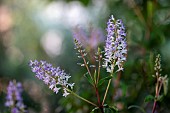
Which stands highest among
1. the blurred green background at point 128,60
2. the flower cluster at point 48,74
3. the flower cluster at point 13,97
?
the blurred green background at point 128,60

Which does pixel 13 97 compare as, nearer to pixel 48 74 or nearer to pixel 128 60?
pixel 48 74

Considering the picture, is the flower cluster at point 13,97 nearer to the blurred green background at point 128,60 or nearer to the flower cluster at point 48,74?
the blurred green background at point 128,60

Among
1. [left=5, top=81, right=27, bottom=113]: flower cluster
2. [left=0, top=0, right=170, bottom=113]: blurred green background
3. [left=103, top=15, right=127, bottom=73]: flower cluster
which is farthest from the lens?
[left=0, top=0, right=170, bottom=113]: blurred green background

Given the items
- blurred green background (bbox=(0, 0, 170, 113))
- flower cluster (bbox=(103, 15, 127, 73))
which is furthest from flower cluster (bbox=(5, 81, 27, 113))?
flower cluster (bbox=(103, 15, 127, 73))

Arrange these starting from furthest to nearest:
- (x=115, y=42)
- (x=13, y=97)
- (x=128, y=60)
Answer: (x=128, y=60)
(x=13, y=97)
(x=115, y=42)

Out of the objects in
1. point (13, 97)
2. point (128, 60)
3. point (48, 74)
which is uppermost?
point (128, 60)

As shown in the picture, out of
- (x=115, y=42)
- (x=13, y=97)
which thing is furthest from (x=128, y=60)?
(x=115, y=42)

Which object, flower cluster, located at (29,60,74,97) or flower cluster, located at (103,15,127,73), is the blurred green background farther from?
flower cluster, located at (29,60,74,97)

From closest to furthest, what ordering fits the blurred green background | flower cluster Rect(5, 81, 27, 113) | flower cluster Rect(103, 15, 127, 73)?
flower cluster Rect(103, 15, 127, 73) < flower cluster Rect(5, 81, 27, 113) < the blurred green background

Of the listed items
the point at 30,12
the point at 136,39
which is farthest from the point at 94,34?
the point at 30,12

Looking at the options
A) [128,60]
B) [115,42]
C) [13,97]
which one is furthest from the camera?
[128,60]

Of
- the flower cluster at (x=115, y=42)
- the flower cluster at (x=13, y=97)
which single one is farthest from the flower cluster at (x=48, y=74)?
the flower cluster at (x=13, y=97)

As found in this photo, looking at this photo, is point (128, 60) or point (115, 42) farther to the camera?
point (128, 60)
